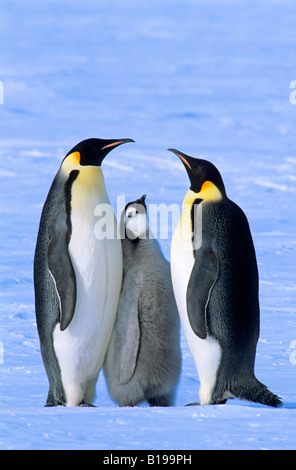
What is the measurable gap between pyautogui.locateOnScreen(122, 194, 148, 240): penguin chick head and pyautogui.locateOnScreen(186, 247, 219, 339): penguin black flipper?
0.95 ft

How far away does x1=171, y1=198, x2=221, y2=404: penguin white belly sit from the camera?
324cm

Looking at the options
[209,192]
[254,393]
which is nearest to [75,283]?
[209,192]

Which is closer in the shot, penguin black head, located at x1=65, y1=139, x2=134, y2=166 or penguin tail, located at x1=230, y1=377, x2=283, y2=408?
penguin tail, located at x1=230, y1=377, x2=283, y2=408

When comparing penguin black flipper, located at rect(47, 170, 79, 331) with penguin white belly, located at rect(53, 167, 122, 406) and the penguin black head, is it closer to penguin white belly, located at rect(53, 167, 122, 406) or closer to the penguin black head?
penguin white belly, located at rect(53, 167, 122, 406)

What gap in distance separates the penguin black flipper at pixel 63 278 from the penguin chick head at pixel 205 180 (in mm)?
541

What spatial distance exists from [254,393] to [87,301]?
70 centimetres

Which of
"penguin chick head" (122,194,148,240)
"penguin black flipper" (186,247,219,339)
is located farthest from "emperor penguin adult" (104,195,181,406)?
"penguin black flipper" (186,247,219,339)

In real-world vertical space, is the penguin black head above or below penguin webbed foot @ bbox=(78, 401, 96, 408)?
above

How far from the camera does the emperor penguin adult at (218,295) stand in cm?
322

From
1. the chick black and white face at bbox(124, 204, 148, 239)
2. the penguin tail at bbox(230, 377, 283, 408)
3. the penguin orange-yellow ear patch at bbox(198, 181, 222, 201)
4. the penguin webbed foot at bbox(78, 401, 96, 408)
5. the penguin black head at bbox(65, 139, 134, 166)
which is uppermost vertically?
the penguin black head at bbox(65, 139, 134, 166)

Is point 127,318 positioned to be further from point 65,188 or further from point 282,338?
point 282,338

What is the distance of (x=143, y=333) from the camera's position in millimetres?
3312

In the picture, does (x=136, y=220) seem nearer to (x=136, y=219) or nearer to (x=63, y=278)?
(x=136, y=219)

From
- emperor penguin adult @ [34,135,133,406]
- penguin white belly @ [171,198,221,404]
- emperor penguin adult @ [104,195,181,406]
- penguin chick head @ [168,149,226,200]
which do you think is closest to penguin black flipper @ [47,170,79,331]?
emperor penguin adult @ [34,135,133,406]
